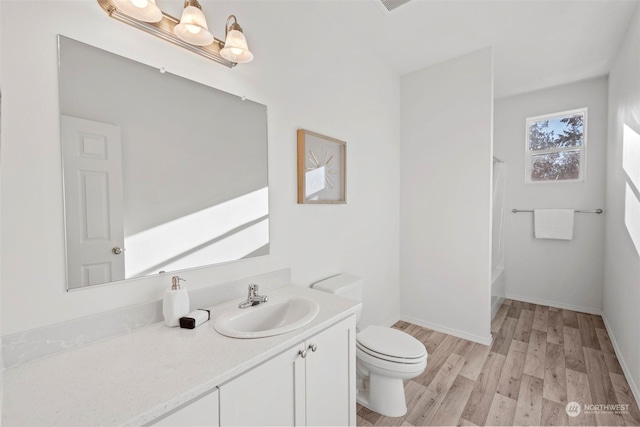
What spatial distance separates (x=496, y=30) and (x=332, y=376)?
2.67 metres

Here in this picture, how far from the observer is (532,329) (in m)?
2.77

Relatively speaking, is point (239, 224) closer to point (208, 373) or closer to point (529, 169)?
point (208, 373)

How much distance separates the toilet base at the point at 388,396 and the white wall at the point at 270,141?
708mm

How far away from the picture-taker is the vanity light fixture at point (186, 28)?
1005mm

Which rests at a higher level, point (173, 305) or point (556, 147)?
point (556, 147)

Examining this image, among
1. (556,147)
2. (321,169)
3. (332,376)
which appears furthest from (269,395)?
(556,147)

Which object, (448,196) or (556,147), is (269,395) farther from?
(556,147)

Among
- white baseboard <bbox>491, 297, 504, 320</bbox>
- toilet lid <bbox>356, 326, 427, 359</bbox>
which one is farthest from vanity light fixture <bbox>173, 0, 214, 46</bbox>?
white baseboard <bbox>491, 297, 504, 320</bbox>

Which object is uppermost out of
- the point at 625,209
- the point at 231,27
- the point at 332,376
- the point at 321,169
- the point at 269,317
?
the point at 231,27

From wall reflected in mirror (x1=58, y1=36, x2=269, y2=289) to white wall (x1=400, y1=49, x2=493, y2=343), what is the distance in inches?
72.1

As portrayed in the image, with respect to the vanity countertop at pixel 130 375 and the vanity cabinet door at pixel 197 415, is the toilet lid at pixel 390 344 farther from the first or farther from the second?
the vanity cabinet door at pixel 197 415

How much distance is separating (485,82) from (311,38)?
1561mm

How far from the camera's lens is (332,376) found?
4.09 ft

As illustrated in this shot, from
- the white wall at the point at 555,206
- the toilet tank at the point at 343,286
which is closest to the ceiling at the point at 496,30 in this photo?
the white wall at the point at 555,206
